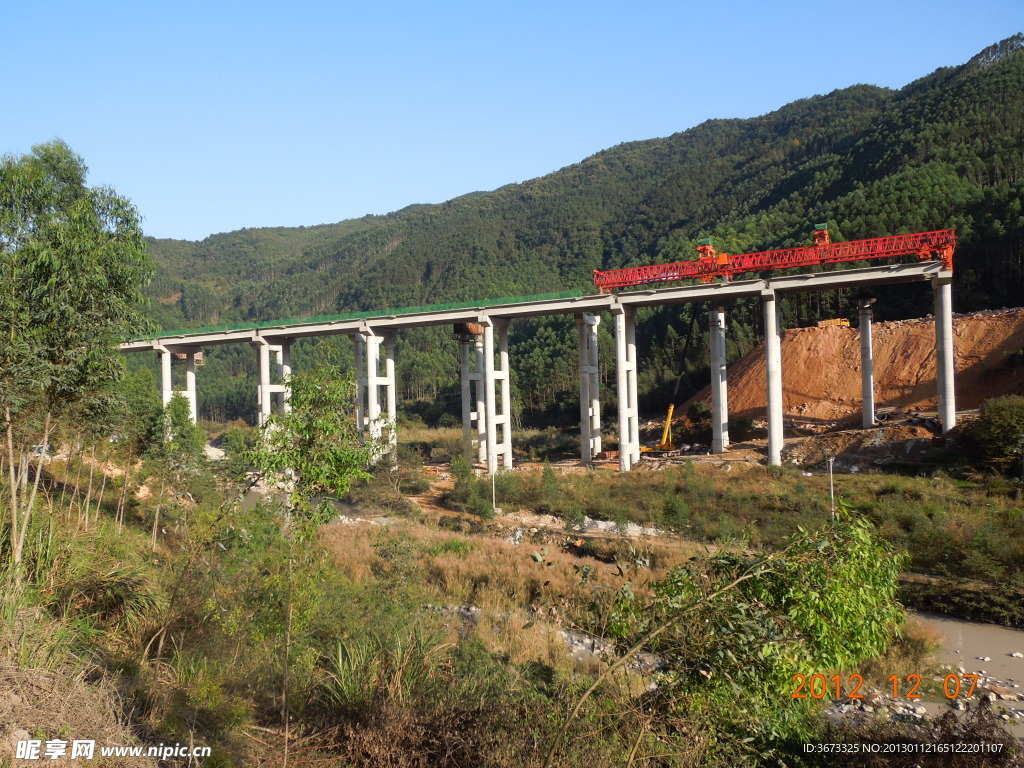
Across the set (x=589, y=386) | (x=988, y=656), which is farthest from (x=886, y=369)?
(x=988, y=656)

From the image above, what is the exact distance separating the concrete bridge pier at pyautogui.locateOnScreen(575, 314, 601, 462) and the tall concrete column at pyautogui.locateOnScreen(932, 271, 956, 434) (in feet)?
50.4

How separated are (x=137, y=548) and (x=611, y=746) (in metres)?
11.1

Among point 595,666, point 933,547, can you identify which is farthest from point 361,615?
point 933,547

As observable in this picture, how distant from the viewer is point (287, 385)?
7.11 metres

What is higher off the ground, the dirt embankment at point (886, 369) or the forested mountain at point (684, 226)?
the forested mountain at point (684, 226)

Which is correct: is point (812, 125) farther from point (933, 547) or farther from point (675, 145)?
point (933, 547)

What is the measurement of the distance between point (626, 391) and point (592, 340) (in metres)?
4.07

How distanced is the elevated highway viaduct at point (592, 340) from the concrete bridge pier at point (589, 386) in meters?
0.05

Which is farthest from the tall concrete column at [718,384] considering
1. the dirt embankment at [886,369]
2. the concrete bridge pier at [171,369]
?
the concrete bridge pier at [171,369]

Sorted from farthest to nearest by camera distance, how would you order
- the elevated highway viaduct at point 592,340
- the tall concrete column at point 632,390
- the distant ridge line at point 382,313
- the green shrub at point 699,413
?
the green shrub at point 699,413, the distant ridge line at point 382,313, the tall concrete column at point 632,390, the elevated highway viaduct at point 592,340

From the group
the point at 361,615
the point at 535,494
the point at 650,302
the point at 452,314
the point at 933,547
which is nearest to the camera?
the point at 361,615

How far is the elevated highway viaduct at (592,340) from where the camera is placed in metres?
31.2
